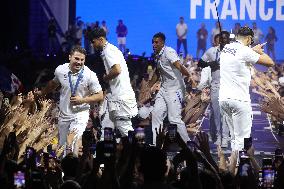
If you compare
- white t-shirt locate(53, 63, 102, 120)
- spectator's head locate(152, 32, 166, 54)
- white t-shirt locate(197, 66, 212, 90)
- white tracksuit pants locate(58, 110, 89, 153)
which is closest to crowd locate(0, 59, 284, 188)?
white tracksuit pants locate(58, 110, 89, 153)

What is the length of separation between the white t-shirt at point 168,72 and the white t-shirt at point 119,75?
87cm

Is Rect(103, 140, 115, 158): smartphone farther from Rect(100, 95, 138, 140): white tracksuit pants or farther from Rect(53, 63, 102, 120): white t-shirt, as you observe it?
Rect(100, 95, 138, 140): white tracksuit pants

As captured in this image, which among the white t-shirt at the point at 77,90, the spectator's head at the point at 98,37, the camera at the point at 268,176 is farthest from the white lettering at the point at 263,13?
the camera at the point at 268,176

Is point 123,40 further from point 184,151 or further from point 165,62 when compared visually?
point 184,151

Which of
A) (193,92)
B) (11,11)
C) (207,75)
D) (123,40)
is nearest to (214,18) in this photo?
(123,40)

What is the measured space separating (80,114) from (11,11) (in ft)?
48.6

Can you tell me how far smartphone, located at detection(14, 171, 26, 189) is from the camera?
4.84 m

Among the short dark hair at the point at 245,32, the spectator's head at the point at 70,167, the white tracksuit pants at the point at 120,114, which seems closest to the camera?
the spectator's head at the point at 70,167

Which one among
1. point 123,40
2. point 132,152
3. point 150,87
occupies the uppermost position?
point 123,40

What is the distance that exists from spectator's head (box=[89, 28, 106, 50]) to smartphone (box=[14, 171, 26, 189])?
16.4ft

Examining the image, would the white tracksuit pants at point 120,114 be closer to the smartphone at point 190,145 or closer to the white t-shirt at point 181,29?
the smartphone at point 190,145

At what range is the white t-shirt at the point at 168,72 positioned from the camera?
10.8 meters

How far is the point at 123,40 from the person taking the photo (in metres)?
24.8

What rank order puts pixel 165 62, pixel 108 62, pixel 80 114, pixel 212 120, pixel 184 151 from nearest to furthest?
1. pixel 184 151
2. pixel 80 114
3. pixel 108 62
4. pixel 165 62
5. pixel 212 120
